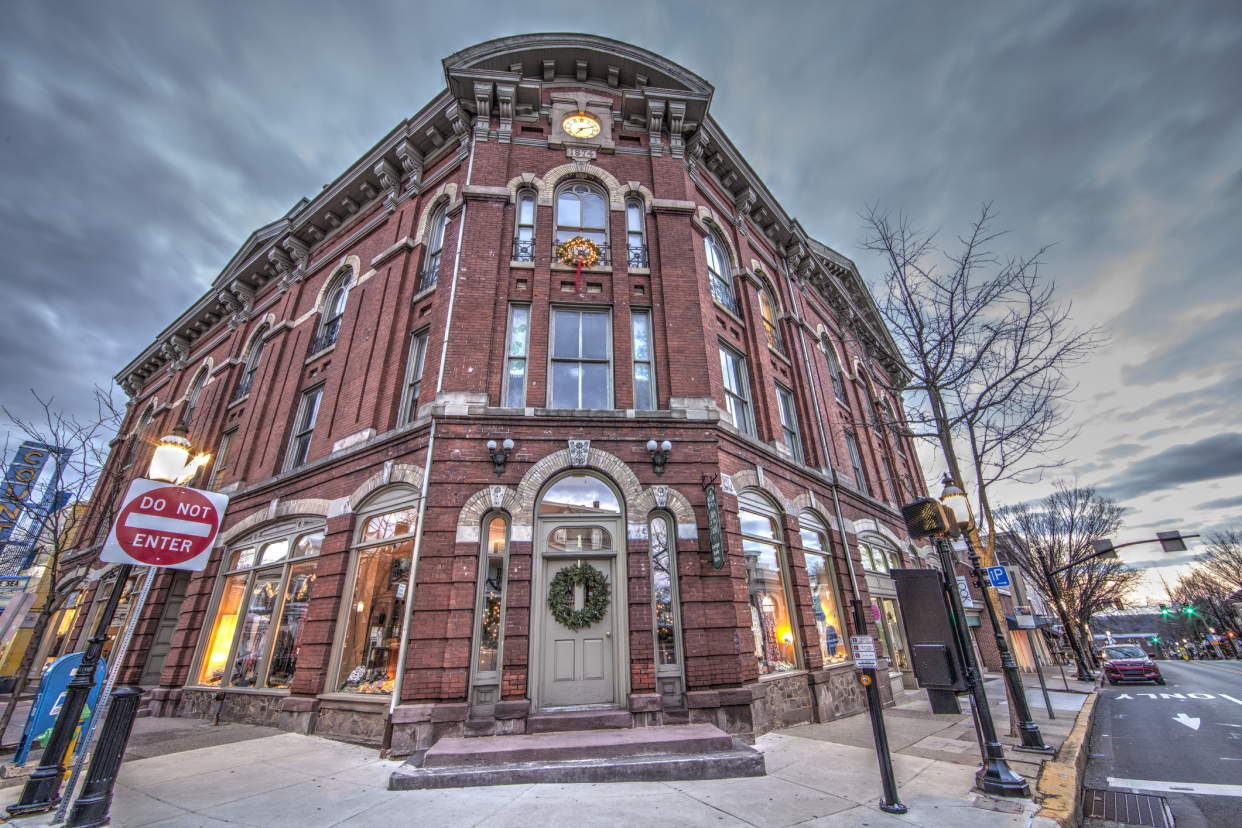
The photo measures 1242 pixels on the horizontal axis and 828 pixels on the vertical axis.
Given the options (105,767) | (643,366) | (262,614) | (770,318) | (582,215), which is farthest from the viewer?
(770,318)

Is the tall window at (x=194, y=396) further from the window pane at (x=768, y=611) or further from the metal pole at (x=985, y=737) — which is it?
the metal pole at (x=985, y=737)

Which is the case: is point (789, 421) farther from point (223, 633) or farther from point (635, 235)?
point (223, 633)

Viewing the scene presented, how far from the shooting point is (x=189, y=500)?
5.07 m

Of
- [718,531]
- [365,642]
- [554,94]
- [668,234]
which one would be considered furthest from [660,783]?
[554,94]

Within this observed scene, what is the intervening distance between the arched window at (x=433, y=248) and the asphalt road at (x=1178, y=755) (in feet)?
48.5

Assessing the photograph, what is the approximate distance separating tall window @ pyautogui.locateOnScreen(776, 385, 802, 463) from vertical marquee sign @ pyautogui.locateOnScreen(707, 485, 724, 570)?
5620 millimetres

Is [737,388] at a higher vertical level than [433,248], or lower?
lower

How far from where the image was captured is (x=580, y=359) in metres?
10.3

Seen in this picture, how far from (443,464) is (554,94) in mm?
10135

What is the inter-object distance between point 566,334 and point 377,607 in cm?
648

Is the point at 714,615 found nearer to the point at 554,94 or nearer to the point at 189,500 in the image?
the point at 189,500

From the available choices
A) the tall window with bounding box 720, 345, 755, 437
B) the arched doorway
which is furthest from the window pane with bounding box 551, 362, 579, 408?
the tall window with bounding box 720, 345, 755, 437

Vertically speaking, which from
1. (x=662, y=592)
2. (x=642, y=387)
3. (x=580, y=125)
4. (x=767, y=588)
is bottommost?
(x=662, y=592)

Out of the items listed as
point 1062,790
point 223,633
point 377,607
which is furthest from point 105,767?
point 1062,790
